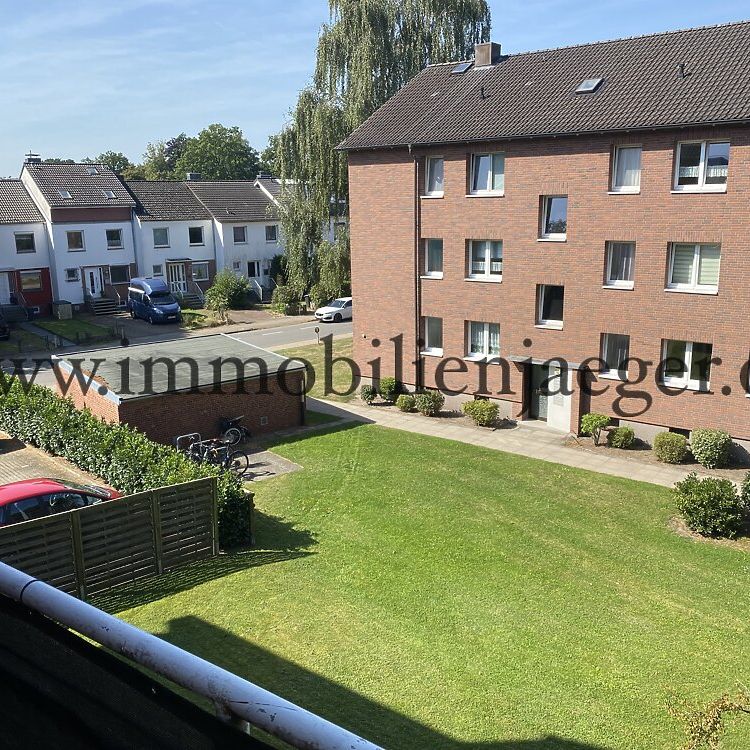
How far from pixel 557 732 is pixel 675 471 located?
1374cm

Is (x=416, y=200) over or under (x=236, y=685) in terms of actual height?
over

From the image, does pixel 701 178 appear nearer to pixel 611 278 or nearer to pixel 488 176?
pixel 611 278

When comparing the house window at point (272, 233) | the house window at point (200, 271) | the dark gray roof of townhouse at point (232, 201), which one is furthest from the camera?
the house window at point (272, 233)

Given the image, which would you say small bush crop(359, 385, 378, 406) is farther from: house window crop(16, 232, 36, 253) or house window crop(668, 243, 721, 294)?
house window crop(16, 232, 36, 253)

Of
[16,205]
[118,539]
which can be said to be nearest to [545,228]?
[118,539]

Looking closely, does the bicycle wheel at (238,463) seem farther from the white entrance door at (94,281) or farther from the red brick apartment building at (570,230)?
the white entrance door at (94,281)

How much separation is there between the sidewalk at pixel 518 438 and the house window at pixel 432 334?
8.66 feet

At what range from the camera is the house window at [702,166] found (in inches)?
811

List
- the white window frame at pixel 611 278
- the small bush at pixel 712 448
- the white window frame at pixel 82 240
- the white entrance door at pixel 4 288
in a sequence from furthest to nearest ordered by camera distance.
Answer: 1. the white window frame at pixel 82 240
2. the white entrance door at pixel 4 288
3. the white window frame at pixel 611 278
4. the small bush at pixel 712 448

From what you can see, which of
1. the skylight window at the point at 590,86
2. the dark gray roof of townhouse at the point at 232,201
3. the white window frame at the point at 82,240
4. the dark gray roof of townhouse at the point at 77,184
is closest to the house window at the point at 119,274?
the white window frame at the point at 82,240

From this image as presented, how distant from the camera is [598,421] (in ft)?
76.7

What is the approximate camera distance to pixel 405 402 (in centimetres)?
2736

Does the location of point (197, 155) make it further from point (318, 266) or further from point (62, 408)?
point (62, 408)

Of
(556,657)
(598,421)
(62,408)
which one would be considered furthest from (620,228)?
(62,408)
